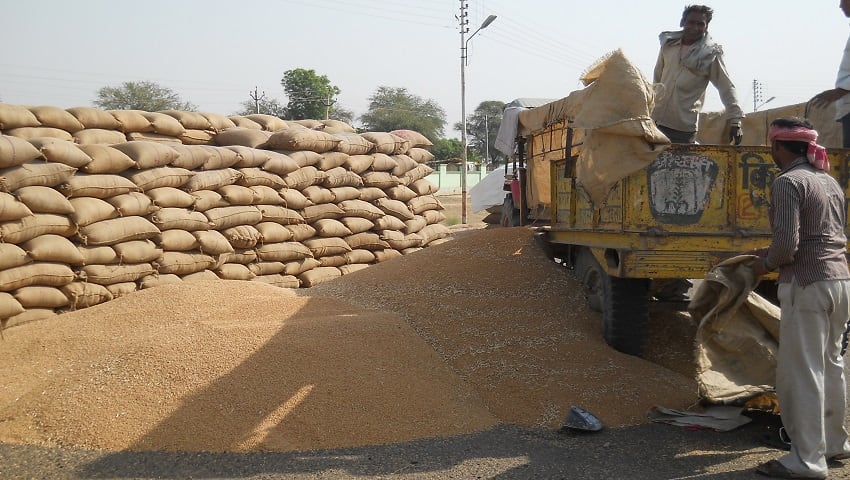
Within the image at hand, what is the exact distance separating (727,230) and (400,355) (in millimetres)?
2145

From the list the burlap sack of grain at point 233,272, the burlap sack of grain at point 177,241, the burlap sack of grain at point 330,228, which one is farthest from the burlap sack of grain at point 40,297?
the burlap sack of grain at point 330,228

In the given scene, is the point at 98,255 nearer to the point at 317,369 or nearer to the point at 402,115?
the point at 317,369

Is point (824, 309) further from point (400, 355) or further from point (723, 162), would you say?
point (400, 355)

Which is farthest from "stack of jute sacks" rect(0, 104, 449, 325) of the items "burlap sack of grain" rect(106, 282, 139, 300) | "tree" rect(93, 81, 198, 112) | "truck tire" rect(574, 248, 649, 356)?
"tree" rect(93, 81, 198, 112)

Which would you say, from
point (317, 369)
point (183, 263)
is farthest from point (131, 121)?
point (317, 369)

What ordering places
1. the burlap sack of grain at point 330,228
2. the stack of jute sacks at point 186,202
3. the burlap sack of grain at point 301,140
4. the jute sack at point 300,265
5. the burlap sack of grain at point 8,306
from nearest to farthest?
the burlap sack of grain at point 8,306 < the stack of jute sacks at point 186,202 < the jute sack at point 300,265 < the burlap sack of grain at point 301,140 < the burlap sack of grain at point 330,228

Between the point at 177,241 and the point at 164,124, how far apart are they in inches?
69.7

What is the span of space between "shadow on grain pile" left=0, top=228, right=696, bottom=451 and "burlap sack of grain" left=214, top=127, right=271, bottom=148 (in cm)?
304

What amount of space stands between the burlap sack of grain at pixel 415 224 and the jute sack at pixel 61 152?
14.9 feet

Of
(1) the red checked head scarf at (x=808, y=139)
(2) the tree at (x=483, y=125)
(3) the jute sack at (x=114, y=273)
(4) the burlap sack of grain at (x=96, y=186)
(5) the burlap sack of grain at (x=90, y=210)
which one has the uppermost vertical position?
(2) the tree at (x=483, y=125)

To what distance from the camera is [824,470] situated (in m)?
3.46

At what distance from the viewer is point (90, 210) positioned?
6.84 meters

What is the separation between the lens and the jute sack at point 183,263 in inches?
295

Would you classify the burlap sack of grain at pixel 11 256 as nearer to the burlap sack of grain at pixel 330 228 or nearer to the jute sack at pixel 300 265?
the jute sack at pixel 300 265
